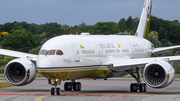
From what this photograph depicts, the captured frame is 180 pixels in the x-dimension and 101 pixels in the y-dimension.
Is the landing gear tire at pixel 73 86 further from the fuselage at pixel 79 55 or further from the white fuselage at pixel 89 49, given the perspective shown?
the white fuselage at pixel 89 49

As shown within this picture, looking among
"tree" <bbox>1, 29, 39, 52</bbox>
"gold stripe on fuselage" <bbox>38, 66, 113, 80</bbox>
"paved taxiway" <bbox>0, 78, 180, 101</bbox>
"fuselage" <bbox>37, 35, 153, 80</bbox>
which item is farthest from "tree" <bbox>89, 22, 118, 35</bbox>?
"gold stripe on fuselage" <bbox>38, 66, 113, 80</bbox>

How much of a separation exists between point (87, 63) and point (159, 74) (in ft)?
17.0

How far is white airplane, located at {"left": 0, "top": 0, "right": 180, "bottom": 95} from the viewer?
90.3 ft

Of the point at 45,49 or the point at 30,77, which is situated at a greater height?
the point at 45,49

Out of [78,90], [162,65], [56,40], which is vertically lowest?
[78,90]

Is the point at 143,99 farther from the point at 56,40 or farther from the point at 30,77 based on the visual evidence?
the point at 30,77

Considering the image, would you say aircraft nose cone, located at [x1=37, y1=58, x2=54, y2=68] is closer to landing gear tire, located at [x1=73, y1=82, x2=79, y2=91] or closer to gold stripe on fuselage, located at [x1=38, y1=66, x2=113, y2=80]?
gold stripe on fuselage, located at [x1=38, y1=66, x2=113, y2=80]

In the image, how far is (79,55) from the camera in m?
28.8

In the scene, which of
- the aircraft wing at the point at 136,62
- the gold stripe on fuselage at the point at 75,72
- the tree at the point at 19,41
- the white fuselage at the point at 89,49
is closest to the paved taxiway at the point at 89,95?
the gold stripe on fuselage at the point at 75,72

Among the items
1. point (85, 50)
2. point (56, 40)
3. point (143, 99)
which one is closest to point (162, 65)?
point (143, 99)

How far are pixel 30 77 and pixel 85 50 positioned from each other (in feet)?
16.5

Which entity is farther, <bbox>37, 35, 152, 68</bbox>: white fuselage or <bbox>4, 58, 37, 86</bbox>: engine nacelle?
<bbox>4, 58, 37, 86</bbox>: engine nacelle

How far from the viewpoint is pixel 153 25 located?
472 ft

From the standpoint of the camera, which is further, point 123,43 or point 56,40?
point 123,43
